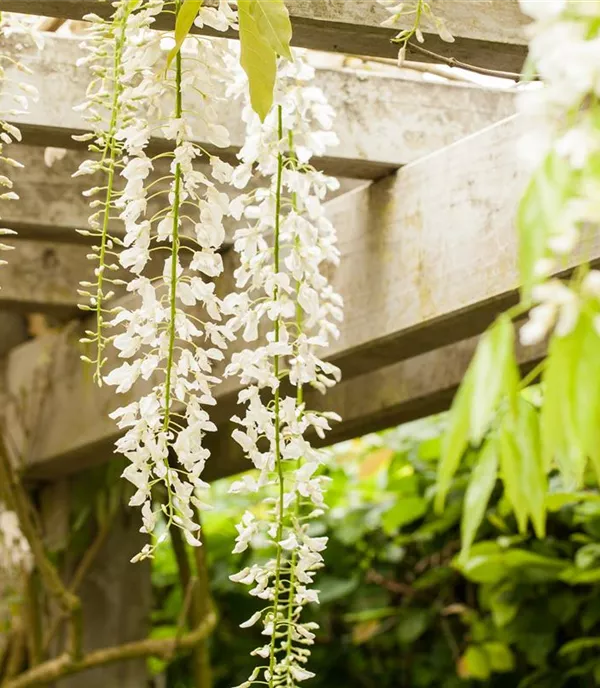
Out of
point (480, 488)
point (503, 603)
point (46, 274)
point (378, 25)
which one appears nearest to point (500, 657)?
point (503, 603)

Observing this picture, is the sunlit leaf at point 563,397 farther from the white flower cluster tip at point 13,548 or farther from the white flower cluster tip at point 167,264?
the white flower cluster tip at point 13,548

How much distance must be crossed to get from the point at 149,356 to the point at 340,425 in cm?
167

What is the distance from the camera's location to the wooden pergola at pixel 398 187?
163cm

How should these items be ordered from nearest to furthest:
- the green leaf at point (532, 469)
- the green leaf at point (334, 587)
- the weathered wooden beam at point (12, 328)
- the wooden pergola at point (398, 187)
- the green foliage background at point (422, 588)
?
the green leaf at point (532, 469) → the wooden pergola at point (398, 187) → the green foliage background at point (422, 588) → the weathered wooden beam at point (12, 328) → the green leaf at point (334, 587)

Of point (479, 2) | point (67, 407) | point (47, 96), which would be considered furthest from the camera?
point (67, 407)

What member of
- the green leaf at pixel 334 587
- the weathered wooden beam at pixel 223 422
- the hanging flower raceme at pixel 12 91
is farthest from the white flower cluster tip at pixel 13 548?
the hanging flower raceme at pixel 12 91

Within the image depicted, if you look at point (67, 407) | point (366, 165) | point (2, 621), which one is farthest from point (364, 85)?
point (2, 621)

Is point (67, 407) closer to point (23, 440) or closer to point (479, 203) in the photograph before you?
point (23, 440)

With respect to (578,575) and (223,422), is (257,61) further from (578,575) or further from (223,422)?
(578,575)

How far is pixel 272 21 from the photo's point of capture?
1.20m

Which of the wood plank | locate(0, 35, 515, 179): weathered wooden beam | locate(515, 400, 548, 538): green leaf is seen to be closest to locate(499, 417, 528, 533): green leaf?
locate(515, 400, 548, 538): green leaf

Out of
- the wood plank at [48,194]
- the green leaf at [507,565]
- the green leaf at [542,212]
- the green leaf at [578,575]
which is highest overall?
the wood plank at [48,194]

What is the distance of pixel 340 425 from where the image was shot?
9.82 ft

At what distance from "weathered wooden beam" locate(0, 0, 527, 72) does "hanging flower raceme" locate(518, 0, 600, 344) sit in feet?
2.88
